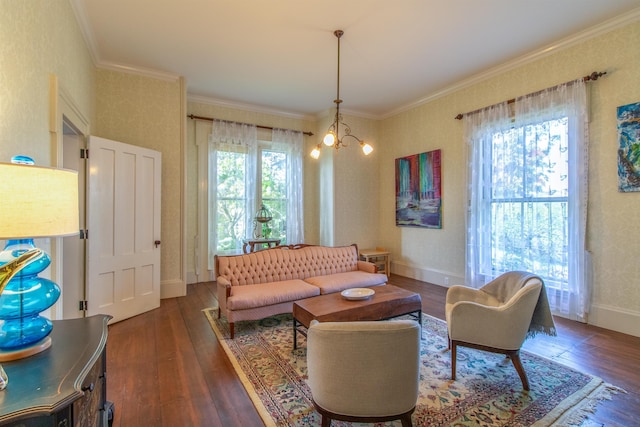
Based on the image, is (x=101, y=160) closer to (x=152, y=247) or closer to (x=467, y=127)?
(x=152, y=247)

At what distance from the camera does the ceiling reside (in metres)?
2.93

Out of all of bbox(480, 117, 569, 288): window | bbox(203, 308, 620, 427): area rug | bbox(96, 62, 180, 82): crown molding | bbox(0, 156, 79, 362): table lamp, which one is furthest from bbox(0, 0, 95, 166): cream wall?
bbox(480, 117, 569, 288): window

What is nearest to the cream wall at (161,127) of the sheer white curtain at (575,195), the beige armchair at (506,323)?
the beige armchair at (506,323)

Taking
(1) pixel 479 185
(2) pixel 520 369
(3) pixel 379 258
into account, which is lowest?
(2) pixel 520 369

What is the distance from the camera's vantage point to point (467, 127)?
455 centimetres

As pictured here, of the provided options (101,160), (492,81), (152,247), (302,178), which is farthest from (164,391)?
(492,81)

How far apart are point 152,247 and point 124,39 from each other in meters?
2.55

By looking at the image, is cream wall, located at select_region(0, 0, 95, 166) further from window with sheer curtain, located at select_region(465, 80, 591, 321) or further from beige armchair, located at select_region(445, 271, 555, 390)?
window with sheer curtain, located at select_region(465, 80, 591, 321)

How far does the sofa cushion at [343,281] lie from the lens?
3.62 meters

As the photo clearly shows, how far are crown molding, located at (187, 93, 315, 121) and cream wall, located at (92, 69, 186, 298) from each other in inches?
30.8

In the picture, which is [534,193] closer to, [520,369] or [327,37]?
[520,369]

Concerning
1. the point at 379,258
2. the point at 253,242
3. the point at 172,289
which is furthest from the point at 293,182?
the point at 172,289

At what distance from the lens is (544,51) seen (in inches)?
145

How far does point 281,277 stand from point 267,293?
635mm
